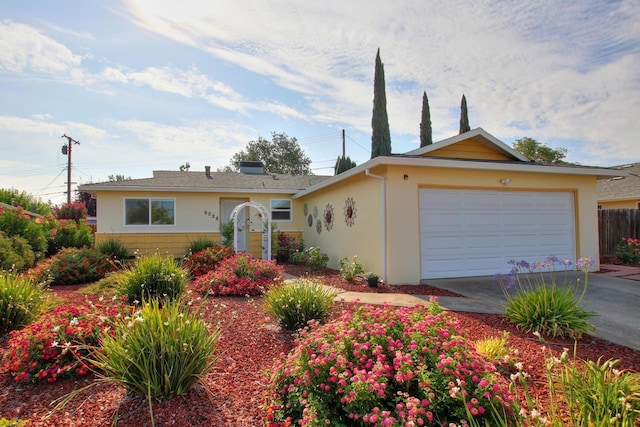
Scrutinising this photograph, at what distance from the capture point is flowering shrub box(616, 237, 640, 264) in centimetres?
1139

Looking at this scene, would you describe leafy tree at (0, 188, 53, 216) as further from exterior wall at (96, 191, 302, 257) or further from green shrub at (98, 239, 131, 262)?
green shrub at (98, 239, 131, 262)

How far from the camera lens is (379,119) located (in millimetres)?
20297

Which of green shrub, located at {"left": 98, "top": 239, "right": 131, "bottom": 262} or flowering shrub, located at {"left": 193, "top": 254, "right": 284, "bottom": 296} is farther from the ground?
green shrub, located at {"left": 98, "top": 239, "right": 131, "bottom": 262}

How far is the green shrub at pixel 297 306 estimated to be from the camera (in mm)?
4555

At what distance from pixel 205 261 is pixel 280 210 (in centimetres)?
Result: 583

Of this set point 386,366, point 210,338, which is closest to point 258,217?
point 210,338

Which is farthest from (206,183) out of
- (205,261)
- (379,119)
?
(379,119)

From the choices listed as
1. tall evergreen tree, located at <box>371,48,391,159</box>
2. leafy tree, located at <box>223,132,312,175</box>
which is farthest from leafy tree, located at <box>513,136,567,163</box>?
leafy tree, located at <box>223,132,312,175</box>

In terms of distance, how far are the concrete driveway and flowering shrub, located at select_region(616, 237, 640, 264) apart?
370 centimetres

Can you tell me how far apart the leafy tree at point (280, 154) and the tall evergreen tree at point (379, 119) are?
1722 centimetres

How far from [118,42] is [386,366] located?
8593 millimetres

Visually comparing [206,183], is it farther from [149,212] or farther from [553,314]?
[553,314]

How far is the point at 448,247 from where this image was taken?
862cm

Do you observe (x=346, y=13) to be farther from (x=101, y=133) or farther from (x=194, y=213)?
(x=101, y=133)
